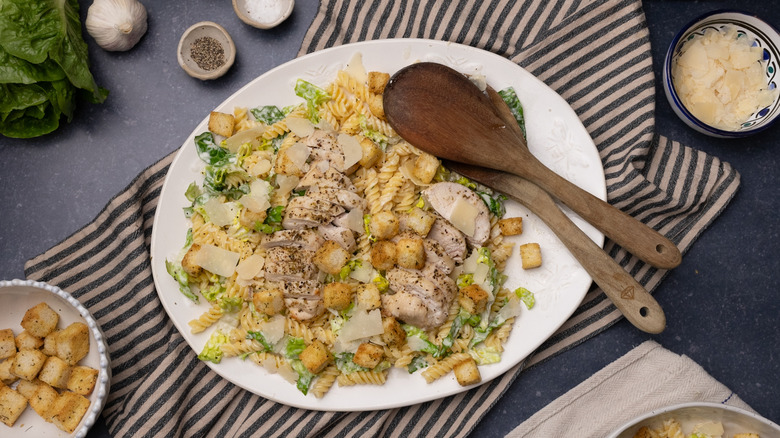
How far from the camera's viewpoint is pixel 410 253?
4.40 metres

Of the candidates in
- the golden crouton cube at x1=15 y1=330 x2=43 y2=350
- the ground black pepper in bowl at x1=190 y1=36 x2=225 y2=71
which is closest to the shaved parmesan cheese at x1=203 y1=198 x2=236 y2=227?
the ground black pepper in bowl at x1=190 y1=36 x2=225 y2=71

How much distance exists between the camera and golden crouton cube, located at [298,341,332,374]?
14.6 ft

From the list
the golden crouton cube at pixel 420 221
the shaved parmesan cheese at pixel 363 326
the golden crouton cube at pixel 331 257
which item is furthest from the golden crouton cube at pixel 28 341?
the golden crouton cube at pixel 420 221

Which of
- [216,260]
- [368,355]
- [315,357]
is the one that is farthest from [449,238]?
[216,260]

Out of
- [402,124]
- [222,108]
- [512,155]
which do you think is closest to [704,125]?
[512,155]

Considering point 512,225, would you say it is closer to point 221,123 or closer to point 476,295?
point 476,295

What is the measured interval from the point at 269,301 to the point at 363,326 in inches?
26.9

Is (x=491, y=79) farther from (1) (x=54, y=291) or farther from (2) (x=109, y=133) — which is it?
(1) (x=54, y=291)

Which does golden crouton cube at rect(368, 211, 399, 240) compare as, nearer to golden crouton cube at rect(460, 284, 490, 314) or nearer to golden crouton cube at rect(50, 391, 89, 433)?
golden crouton cube at rect(460, 284, 490, 314)

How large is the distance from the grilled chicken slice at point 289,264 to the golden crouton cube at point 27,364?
1768 mm

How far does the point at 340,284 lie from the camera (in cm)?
450

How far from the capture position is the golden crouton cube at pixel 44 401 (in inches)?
181

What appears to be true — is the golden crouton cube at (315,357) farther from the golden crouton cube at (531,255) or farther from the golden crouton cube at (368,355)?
the golden crouton cube at (531,255)

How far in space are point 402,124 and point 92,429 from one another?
3359 mm
